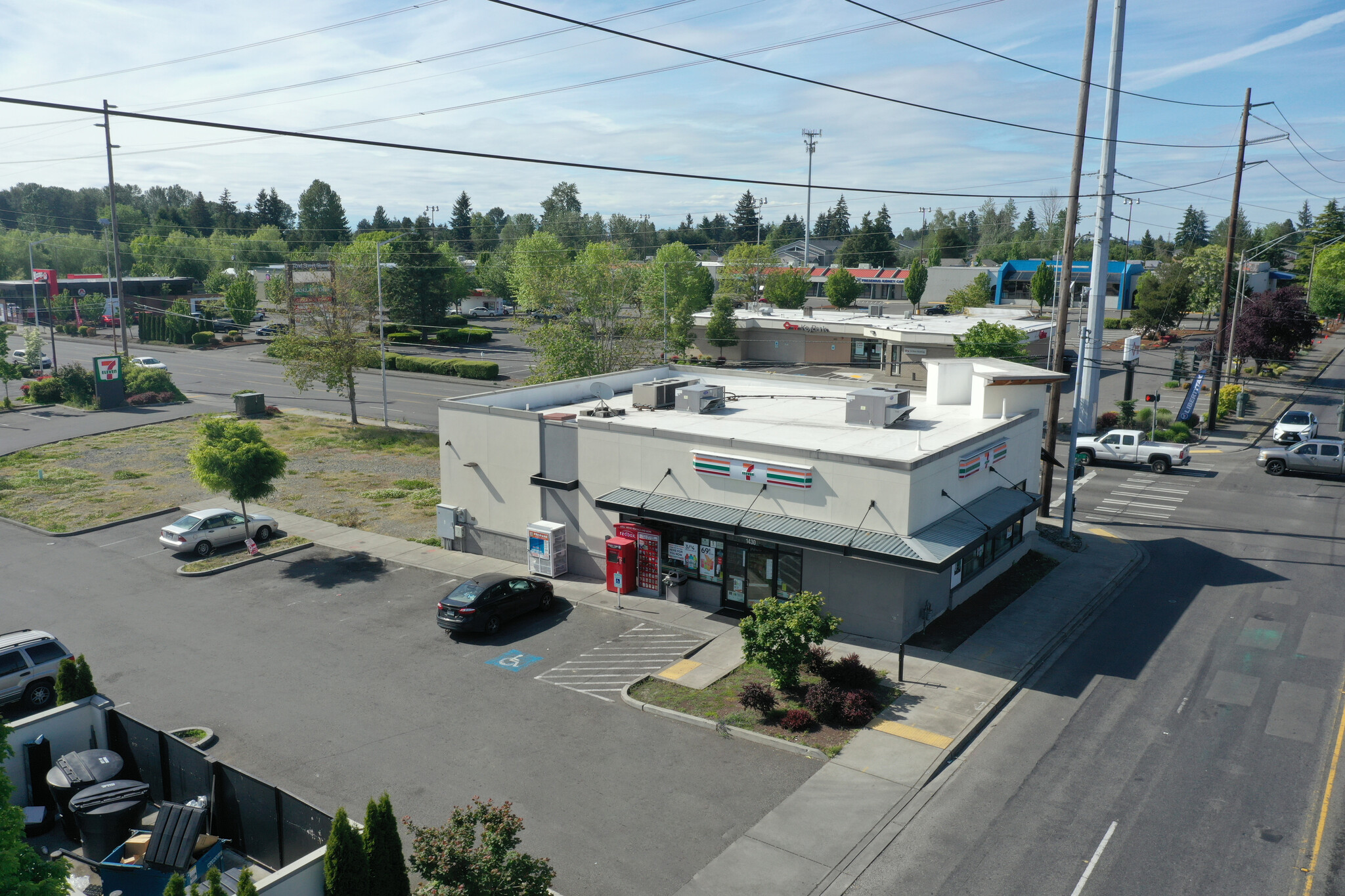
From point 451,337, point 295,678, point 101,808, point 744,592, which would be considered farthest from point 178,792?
point 451,337

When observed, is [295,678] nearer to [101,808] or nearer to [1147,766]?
[101,808]

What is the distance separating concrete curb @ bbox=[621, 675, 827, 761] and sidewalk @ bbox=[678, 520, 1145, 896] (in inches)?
23.4

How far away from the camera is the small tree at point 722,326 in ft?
261

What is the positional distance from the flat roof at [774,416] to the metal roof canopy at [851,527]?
1.89 meters

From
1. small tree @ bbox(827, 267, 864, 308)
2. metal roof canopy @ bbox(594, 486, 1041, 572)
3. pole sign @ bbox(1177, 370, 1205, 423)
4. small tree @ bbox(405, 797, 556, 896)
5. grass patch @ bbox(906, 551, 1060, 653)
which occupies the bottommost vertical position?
grass patch @ bbox(906, 551, 1060, 653)

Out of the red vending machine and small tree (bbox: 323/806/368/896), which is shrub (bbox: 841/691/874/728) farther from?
small tree (bbox: 323/806/368/896)

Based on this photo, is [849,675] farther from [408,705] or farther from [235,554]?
[235,554]

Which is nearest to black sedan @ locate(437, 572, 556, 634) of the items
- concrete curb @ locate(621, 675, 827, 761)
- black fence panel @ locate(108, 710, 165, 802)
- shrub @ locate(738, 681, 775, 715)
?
concrete curb @ locate(621, 675, 827, 761)

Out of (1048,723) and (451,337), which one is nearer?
(1048,723)

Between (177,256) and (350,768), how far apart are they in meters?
148

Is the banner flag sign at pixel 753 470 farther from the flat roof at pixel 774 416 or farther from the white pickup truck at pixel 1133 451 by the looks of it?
the white pickup truck at pixel 1133 451

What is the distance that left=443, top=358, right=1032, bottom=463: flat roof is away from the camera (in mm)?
24625

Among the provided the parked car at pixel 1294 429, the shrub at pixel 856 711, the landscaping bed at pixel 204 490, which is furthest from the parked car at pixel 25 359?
the parked car at pixel 1294 429

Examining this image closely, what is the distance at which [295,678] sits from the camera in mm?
20969
